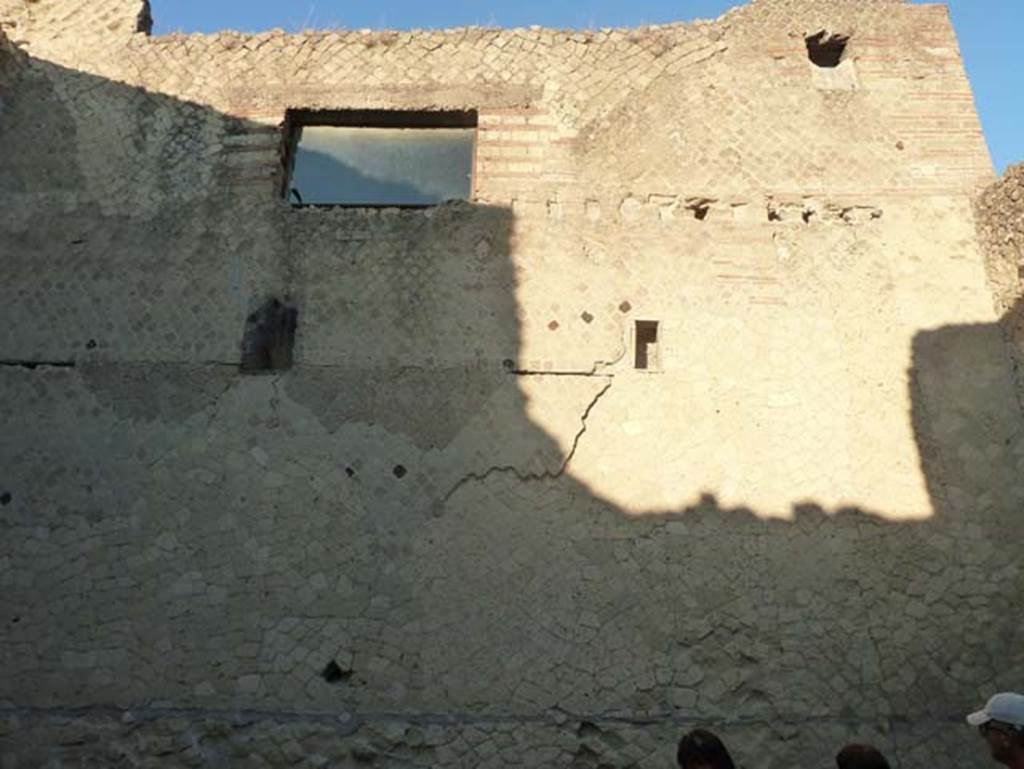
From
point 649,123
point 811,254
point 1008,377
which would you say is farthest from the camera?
point 649,123

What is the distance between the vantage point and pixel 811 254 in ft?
16.1

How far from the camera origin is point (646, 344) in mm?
4816

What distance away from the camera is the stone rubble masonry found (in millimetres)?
4117

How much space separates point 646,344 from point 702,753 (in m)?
2.84

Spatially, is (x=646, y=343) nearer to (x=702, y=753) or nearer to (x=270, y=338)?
(x=270, y=338)

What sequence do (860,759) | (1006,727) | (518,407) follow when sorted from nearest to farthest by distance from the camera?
(1006,727)
(860,759)
(518,407)

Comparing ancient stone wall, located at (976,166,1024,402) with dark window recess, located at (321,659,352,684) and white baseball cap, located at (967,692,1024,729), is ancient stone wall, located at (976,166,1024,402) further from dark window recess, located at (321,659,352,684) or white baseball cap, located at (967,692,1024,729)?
dark window recess, located at (321,659,352,684)

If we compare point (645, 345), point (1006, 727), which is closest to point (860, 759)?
point (1006, 727)

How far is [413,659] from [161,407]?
189 cm

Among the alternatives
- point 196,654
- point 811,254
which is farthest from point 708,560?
point 196,654

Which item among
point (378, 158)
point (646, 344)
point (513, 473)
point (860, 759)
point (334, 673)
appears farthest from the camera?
point (378, 158)

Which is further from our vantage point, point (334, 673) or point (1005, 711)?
point (334, 673)

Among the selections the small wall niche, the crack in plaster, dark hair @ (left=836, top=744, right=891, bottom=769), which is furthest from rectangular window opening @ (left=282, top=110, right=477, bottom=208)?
dark hair @ (left=836, top=744, right=891, bottom=769)

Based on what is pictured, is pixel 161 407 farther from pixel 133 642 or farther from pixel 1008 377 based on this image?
pixel 1008 377
